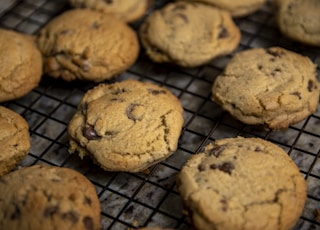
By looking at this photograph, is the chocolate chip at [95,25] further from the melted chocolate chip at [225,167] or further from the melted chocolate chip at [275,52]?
the melted chocolate chip at [225,167]

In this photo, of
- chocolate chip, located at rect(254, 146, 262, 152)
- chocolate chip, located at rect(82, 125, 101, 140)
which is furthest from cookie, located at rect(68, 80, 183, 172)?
chocolate chip, located at rect(254, 146, 262, 152)

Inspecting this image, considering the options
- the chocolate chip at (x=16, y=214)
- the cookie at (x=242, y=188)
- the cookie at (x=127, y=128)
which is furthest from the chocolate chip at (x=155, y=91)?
the chocolate chip at (x=16, y=214)

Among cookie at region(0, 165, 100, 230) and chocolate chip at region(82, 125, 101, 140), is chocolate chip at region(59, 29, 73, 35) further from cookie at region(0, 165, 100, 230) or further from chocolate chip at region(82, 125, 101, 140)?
cookie at region(0, 165, 100, 230)

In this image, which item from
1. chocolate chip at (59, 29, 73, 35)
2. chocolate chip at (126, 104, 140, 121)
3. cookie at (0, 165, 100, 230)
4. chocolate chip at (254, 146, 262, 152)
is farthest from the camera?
chocolate chip at (59, 29, 73, 35)

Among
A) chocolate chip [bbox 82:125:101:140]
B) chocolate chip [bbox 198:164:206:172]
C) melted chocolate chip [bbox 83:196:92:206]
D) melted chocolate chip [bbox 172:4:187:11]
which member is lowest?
melted chocolate chip [bbox 83:196:92:206]

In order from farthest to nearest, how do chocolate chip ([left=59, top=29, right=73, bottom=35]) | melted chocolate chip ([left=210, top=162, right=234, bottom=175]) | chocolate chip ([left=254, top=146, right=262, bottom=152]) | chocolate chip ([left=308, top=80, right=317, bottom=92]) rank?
chocolate chip ([left=59, top=29, right=73, bottom=35]), chocolate chip ([left=308, top=80, right=317, bottom=92]), chocolate chip ([left=254, top=146, right=262, bottom=152]), melted chocolate chip ([left=210, top=162, right=234, bottom=175])

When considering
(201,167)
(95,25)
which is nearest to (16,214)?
(201,167)
